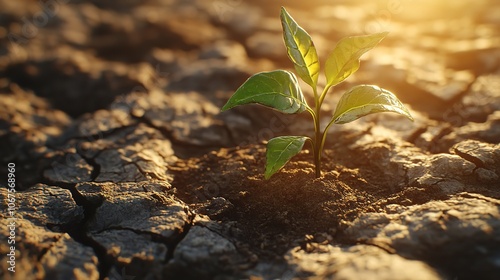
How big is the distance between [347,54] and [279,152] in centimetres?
53

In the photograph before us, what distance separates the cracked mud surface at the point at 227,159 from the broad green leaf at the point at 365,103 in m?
0.38

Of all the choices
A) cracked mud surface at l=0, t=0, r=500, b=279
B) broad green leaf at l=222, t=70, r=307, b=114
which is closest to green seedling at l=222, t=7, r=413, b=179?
broad green leaf at l=222, t=70, r=307, b=114

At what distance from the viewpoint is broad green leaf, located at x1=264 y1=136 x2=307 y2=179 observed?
1.66m

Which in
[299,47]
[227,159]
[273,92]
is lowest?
[227,159]

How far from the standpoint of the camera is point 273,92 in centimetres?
169

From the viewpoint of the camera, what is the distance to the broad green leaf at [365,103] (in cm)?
161

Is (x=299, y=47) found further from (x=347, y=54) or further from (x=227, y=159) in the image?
(x=227, y=159)

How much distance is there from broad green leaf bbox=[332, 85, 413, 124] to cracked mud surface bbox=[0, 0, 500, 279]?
14.8 inches

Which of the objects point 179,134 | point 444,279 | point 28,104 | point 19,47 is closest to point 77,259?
point 179,134

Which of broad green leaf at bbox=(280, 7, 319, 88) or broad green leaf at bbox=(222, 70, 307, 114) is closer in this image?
broad green leaf at bbox=(222, 70, 307, 114)

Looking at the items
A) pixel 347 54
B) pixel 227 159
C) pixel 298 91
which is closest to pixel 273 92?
pixel 298 91

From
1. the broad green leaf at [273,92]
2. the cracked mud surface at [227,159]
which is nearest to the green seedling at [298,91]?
the broad green leaf at [273,92]

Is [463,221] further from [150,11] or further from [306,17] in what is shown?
[150,11]

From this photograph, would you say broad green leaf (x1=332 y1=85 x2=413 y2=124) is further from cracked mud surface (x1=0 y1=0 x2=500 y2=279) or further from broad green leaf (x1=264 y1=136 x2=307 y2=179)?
cracked mud surface (x1=0 y1=0 x2=500 y2=279)
